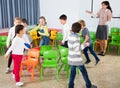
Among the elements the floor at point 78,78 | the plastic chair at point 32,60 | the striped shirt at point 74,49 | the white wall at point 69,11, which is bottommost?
the floor at point 78,78

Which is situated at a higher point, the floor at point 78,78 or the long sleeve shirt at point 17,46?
the long sleeve shirt at point 17,46

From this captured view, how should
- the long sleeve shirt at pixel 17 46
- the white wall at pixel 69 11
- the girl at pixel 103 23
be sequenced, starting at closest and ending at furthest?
1. the long sleeve shirt at pixel 17 46
2. the girl at pixel 103 23
3. the white wall at pixel 69 11

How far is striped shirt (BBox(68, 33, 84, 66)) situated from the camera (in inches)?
144

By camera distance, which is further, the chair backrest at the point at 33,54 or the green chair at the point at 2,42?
the green chair at the point at 2,42

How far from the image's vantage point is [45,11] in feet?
28.1

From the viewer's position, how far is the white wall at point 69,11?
7780 mm

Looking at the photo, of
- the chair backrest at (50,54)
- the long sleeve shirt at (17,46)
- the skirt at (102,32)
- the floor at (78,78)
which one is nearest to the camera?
the long sleeve shirt at (17,46)

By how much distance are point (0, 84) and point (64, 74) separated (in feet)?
4.69

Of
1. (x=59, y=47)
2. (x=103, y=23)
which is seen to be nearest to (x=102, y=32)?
(x=103, y=23)

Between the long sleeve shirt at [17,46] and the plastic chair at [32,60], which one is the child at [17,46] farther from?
the plastic chair at [32,60]

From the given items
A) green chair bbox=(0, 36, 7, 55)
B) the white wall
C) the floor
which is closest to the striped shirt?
the floor

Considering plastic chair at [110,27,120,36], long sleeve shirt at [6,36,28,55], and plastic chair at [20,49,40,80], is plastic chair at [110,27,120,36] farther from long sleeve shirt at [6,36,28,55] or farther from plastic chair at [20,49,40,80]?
long sleeve shirt at [6,36,28,55]

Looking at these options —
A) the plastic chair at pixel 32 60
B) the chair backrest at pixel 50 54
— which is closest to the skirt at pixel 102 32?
the chair backrest at pixel 50 54

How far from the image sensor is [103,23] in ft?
21.5
